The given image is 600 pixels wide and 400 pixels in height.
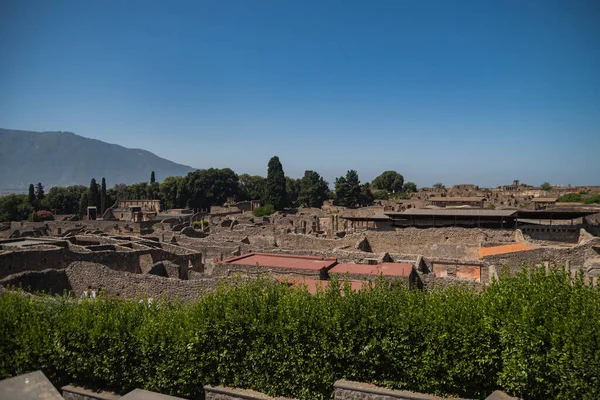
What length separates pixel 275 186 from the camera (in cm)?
9406

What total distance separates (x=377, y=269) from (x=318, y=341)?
9514mm

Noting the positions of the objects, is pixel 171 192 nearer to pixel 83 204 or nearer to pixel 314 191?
pixel 83 204

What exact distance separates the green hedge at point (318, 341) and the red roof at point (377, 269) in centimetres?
634

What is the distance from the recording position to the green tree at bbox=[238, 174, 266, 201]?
11888 cm

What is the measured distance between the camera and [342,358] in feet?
36.7

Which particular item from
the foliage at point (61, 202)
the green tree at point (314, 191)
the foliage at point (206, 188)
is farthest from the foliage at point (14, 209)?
the green tree at point (314, 191)

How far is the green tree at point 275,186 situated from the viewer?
93.5m

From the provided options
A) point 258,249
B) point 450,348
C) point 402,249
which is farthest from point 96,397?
point 402,249

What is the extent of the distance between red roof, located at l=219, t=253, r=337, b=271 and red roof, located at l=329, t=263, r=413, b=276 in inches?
32.9

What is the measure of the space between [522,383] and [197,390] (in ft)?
29.5

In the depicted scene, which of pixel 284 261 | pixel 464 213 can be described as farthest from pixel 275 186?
pixel 284 261

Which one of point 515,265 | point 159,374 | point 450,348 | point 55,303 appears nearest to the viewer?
point 450,348

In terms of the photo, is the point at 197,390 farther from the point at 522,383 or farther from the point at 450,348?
the point at 522,383

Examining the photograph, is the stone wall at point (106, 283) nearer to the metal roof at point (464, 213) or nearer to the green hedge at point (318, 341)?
the green hedge at point (318, 341)
